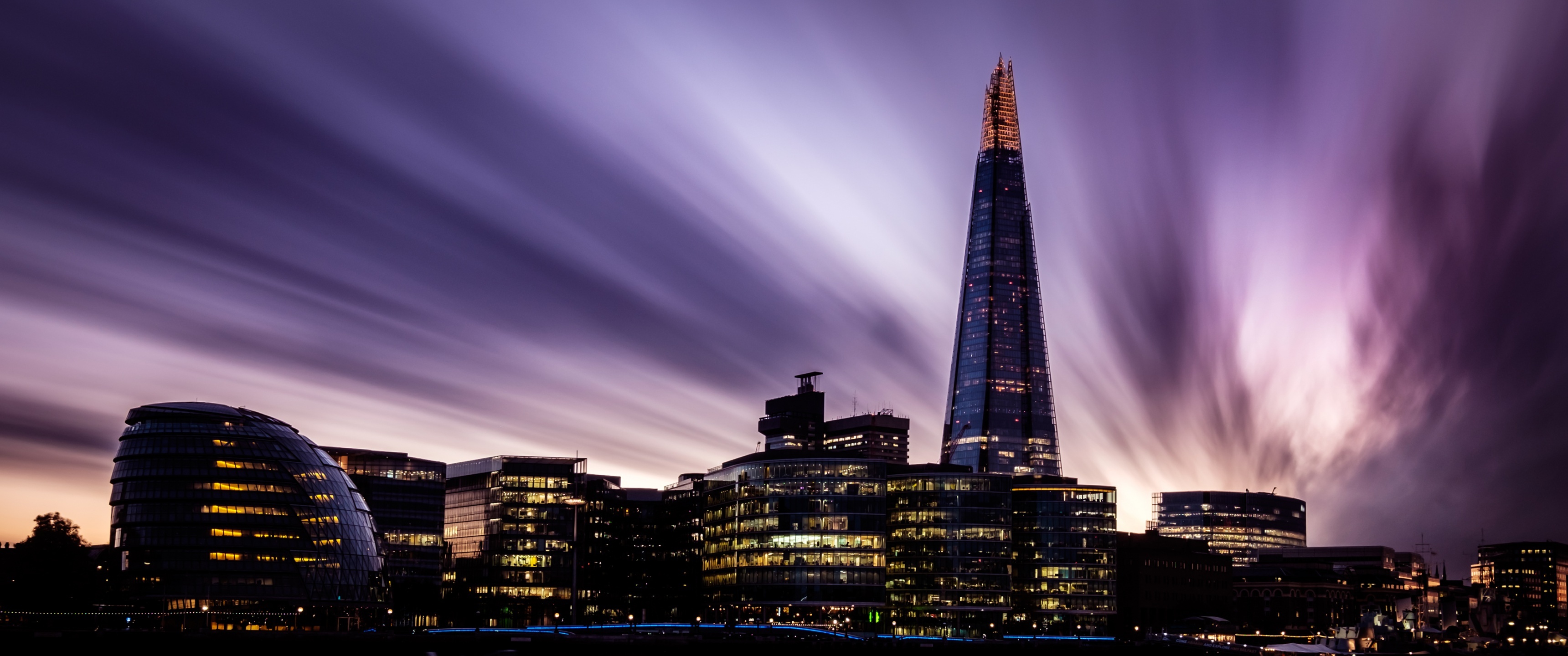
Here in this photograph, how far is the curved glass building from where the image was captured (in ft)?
588

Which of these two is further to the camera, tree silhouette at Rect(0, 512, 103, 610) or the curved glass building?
the curved glass building

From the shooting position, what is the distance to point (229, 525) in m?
184

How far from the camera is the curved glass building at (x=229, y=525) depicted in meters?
179

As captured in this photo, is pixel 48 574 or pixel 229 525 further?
pixel 229 525

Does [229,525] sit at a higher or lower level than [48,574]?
higher

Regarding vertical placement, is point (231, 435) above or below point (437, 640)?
above

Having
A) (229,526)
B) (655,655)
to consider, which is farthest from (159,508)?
(655,655)

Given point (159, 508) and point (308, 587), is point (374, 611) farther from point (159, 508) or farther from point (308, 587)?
point (159, 508)

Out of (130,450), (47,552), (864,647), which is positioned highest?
(130,450)

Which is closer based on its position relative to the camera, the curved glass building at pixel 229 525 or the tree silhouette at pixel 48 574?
the tree silhouette at pixel 48 574

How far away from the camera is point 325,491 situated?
197500mm

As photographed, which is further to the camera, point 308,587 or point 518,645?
point 308,587

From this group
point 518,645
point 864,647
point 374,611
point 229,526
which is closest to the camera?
point 518,645

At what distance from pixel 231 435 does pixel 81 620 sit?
35109mm
